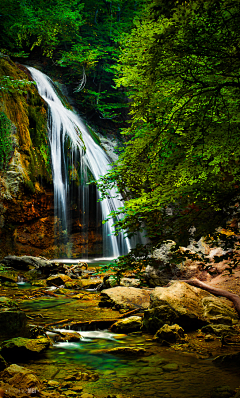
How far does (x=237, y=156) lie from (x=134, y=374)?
296 centimetres

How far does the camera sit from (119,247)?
714 inches

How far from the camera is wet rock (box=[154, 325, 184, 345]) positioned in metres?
4.74

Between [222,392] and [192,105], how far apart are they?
2.96m

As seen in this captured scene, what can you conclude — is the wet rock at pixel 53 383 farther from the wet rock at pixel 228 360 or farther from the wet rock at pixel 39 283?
the wet rock at pixel 39 283

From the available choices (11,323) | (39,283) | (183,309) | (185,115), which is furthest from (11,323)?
(39,283)

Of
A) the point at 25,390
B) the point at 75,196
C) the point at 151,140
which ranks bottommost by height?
the point at 25,390

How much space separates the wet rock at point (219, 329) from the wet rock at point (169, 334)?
1.70 ft

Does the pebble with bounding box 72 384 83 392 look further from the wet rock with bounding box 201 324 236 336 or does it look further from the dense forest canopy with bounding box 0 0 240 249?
the wet rock with bounding box 201 324 236 336

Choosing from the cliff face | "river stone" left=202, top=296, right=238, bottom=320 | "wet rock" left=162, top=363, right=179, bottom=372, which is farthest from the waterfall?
"wet rock" left=162, top=363, right=179, bottom=372

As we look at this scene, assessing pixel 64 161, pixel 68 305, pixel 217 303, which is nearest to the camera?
pixel 217 303

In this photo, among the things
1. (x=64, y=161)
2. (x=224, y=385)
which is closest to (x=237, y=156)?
(x=224, y=385)

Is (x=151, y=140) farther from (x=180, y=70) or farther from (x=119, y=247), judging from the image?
(x=119, y=247)

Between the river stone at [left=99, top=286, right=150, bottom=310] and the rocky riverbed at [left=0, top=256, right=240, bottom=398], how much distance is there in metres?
0.02

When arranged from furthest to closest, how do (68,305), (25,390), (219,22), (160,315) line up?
(68,305) < (160,315) < (25,390) < (219,22)
